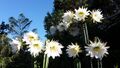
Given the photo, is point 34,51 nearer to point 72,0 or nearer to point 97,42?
point 97,42

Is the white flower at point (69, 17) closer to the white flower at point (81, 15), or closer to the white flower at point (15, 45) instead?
the white flower at point (81, 15)

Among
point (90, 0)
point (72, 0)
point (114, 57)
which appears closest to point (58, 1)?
point (72, 0)

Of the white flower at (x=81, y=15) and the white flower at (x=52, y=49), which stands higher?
the white flower at (x=81, y=15)

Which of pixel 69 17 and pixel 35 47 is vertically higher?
pixel 69 17

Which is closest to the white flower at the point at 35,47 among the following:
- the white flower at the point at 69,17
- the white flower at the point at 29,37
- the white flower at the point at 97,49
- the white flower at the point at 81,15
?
the white flower at the point at 29,37

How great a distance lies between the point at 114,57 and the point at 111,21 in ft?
13.9

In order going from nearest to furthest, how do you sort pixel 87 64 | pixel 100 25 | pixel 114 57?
1. pixel 87 64
2. pixel 114 57
3. pixel 100 25

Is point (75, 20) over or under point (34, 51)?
over

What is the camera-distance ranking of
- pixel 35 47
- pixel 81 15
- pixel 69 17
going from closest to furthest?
pixel 35 47 < pixel 81 15 < pixel 69 17

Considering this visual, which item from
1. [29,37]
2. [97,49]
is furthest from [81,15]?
[29,37]

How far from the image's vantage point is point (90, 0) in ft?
120

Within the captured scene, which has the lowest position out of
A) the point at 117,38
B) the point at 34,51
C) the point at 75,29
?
the point at 34,51

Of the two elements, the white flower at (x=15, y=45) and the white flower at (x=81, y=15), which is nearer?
the white flower at (x=15, y=45)

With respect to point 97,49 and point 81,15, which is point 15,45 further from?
point 81,15
